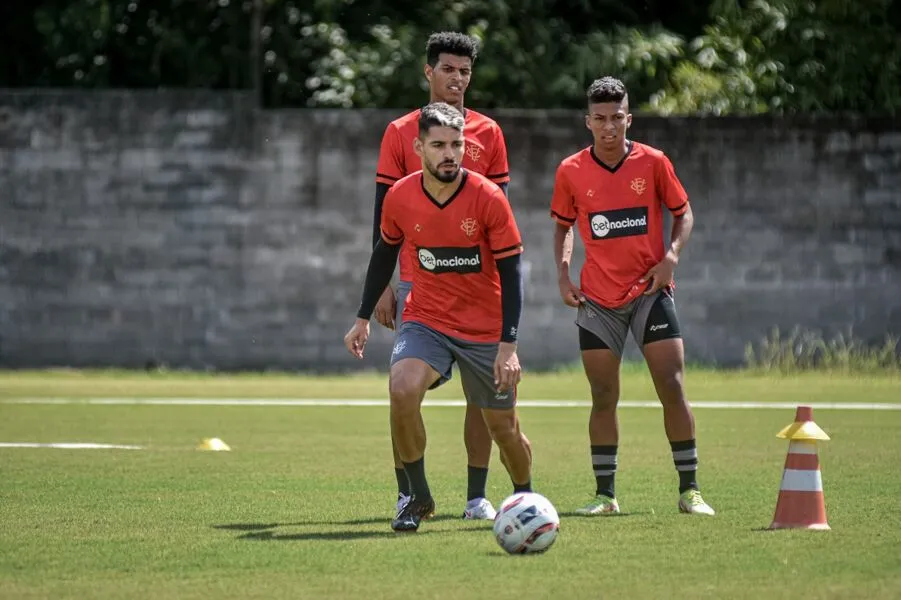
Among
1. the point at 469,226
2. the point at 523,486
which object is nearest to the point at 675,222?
the point at 469,226

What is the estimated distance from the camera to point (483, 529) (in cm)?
859

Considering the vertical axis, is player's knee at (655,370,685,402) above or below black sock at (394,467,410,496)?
above

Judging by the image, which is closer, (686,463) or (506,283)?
(506,283)

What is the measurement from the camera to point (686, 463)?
30.6ft

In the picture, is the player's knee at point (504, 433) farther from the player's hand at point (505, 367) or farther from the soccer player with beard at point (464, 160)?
the soccer player with beard at point (464, 160)

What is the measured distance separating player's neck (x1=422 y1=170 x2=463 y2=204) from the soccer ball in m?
1.58

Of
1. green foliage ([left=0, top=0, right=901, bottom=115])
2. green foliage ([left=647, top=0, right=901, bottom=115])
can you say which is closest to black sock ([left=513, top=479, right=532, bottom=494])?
green foliage ([left=0, top=0, right=901, bottom=115])

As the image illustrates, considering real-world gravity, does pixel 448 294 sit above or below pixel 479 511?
above

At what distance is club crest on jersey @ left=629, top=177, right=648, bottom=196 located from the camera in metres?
9.60

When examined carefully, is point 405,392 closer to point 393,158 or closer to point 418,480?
point 418,480

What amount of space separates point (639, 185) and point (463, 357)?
163 cm

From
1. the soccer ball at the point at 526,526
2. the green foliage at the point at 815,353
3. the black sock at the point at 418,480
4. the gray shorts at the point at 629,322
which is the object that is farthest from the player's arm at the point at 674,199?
the green foliage at the point at 815,353

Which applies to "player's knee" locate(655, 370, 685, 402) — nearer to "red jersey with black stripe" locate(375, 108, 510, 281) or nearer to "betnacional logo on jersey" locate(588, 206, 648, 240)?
"betnacional logo on jersey" locate(588, 206, 648, 240)

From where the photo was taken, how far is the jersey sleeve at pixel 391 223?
8633mm
